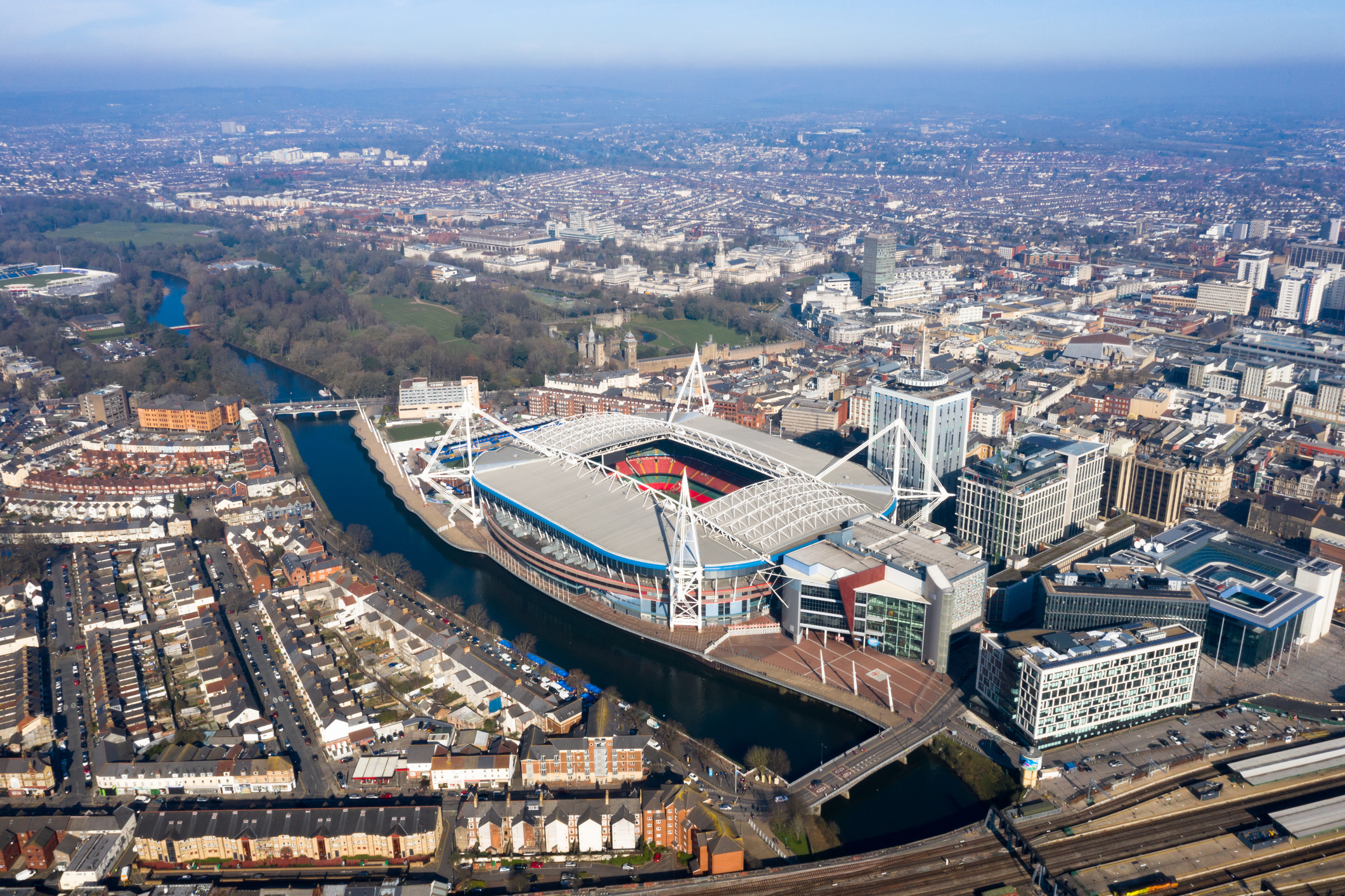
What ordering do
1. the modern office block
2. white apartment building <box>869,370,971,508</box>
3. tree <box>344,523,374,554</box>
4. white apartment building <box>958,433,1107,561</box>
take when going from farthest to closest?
the modern office block < white apartment building <box>869,370,971,508</box> < tree <box>344,523,374,554</box> < white apartment building <box>958,433,1107,561</box>

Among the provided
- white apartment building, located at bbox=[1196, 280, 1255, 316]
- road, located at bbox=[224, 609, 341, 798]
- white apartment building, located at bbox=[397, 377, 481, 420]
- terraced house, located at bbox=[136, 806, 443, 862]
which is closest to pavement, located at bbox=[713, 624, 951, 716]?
terraced house, located at bbox=[136, 806, 443, 862]

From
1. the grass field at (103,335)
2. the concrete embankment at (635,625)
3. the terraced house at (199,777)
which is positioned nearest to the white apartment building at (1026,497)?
the concrete embankment at (635,625)

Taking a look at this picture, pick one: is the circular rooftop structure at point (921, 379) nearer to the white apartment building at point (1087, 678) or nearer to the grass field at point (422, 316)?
the white apartment building at point (1087, 678)

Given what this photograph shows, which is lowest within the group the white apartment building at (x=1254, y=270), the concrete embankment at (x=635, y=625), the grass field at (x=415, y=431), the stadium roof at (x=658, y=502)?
the concrete embankment at (x=635, y=625)

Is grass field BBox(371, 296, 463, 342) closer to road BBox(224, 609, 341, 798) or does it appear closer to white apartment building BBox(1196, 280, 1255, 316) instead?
road BBox(224, 609, 341, 798)

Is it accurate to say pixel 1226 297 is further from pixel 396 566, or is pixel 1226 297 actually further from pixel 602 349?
pixel 396 566

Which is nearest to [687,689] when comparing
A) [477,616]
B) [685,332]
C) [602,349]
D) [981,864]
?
[477,616]
